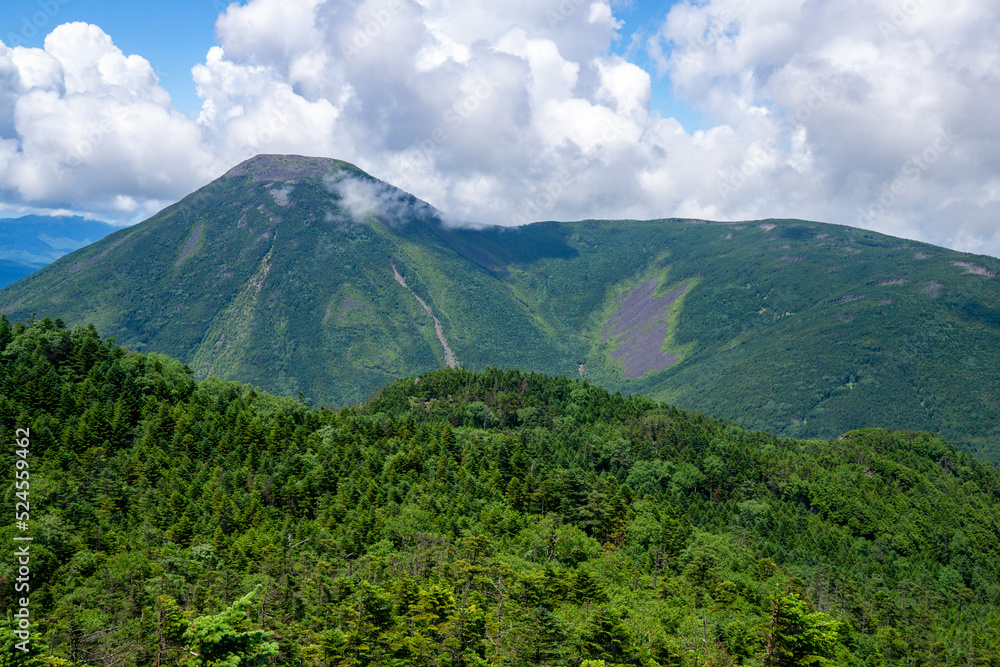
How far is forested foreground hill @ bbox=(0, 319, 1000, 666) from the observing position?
49.7 meters

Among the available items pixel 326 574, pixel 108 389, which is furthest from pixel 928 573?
pixel 108 389

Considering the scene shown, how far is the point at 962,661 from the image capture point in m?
93.2

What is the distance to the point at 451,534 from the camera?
285 feet

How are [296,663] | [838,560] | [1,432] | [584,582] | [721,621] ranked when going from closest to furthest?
[296,663] → [584,582] → [721,621] → [1,432] → [838,560]

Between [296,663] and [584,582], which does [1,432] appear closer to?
[296,663]

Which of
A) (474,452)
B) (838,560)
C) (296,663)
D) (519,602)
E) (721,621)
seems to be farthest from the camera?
(838,560)

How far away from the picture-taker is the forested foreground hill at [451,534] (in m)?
49.7

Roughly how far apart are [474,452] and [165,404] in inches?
2315

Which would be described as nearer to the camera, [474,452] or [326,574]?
[326,574]

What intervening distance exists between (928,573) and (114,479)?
167 metres

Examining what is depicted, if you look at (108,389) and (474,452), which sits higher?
(108,389)

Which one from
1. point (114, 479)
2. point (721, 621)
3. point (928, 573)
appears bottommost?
point (928, 573)

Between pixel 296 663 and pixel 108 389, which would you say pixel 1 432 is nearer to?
pixel 108 389

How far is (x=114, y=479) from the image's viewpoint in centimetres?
9144
